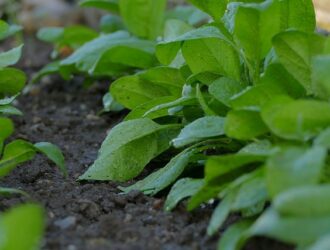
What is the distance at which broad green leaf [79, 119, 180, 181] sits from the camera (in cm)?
203

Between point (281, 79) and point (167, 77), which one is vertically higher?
point (281, 79)

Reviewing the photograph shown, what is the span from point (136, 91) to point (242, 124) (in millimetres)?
681

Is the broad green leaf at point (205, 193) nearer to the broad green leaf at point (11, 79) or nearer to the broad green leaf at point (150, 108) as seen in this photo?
the broad green leaf at point (150, 108)

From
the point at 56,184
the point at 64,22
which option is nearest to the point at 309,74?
the point at 56,184

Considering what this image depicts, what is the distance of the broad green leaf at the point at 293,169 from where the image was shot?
1398 millimetres

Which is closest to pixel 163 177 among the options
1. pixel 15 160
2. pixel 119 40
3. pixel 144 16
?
pixel 15 160

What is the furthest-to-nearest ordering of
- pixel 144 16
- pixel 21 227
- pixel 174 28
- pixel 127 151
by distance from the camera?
pixel 144 16 → pixel 174 28 → pixel 127 151 → pixel 21 227

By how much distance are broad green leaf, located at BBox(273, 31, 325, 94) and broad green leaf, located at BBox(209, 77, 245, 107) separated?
0.17m

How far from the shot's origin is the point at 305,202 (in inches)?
51.8

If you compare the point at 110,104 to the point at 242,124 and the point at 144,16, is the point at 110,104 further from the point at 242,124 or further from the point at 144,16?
the point at 242,124

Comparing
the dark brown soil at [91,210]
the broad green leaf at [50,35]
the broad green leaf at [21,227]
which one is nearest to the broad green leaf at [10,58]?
the dark brown soil at [91,210]

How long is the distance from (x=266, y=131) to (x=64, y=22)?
3.07m

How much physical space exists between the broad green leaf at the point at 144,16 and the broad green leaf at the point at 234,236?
1462mm

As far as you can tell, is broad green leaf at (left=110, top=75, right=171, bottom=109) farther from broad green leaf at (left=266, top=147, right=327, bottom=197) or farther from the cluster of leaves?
broad green leaf at (left=266, top=147, right=327, bottom=197)
